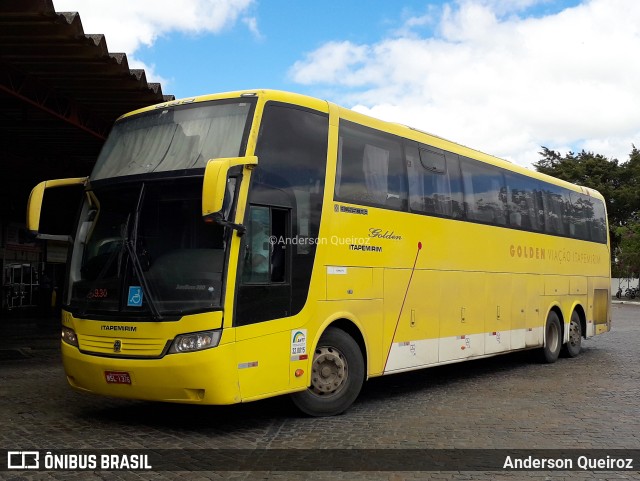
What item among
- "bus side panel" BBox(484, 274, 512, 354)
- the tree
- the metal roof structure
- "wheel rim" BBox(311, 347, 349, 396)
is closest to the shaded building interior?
the metal roof structure

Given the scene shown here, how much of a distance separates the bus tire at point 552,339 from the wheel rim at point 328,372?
689cm

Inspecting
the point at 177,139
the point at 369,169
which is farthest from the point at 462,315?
the point at 177,139

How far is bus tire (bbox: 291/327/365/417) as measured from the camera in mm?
7988

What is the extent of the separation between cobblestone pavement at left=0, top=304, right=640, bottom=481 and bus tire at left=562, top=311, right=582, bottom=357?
3.22 metres

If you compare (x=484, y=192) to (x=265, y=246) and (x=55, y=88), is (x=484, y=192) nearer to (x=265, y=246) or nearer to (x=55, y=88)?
(x=265, y=246)

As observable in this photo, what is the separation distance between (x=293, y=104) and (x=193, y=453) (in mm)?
3978

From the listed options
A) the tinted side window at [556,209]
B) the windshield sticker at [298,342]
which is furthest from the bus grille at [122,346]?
the tinted side window at [556,209]

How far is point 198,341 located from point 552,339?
9570 millimetres

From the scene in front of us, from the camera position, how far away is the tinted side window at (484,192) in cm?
1124

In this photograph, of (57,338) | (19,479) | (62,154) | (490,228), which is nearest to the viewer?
(19,479)

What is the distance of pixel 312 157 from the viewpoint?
8.03 meters

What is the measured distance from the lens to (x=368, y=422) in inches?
311

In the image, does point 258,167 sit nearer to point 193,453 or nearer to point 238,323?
point 238,323

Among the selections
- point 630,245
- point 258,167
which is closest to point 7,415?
point 258,167
